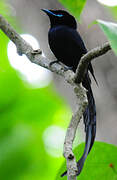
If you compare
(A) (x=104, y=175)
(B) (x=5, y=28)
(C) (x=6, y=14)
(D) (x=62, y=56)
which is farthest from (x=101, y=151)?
(C) (x=6, y=14)

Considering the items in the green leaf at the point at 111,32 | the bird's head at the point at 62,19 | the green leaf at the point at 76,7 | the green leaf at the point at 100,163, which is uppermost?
the bird's head at the point at 62,19

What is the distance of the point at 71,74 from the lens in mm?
1732

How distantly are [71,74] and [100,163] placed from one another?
554 mm

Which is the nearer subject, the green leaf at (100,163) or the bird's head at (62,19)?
the green leaf at (100,163)

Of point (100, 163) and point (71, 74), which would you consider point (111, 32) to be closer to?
point (100, 163)

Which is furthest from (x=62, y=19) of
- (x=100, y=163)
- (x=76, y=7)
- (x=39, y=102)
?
(x=100, y=163)

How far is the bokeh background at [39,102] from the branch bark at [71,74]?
4.36 ft

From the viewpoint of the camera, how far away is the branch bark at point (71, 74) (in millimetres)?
1223

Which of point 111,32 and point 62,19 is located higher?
point 62,19

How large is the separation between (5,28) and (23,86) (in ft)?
6.85

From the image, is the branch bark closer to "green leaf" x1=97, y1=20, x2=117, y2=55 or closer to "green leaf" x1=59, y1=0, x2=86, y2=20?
"green leaf" x1=59, y1=0, x2=86, y2=20

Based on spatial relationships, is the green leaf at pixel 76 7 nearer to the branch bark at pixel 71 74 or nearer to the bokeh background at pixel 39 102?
the branch bark at pixel 71 74

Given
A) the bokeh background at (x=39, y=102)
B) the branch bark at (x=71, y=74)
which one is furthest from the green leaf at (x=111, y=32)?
the bokeh background at (x=39, y=102)

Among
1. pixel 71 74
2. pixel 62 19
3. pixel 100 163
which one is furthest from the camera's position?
pixel 62 19
